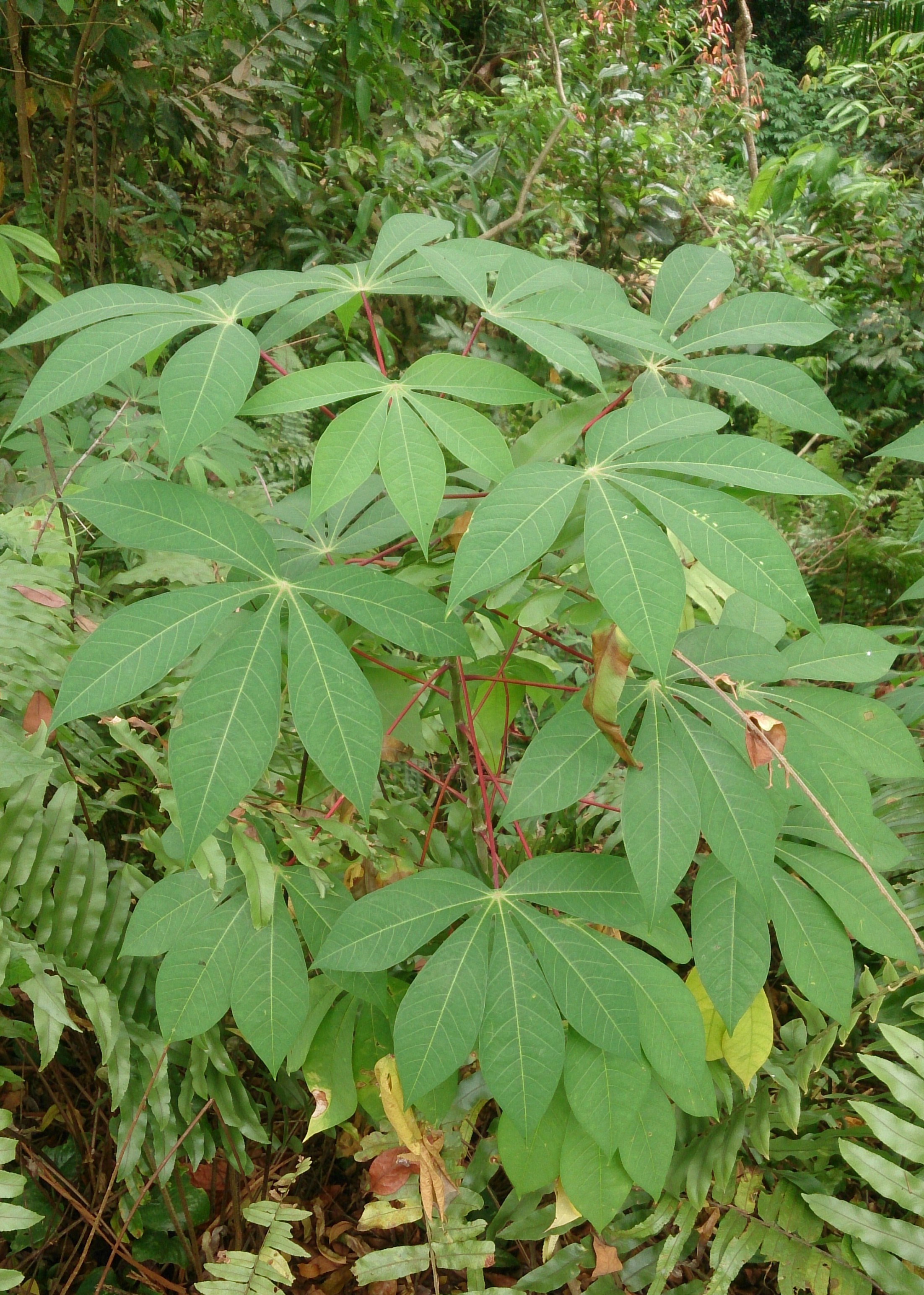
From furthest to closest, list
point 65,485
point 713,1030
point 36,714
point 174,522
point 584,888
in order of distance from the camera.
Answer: point 65,485 < point 36,714 < point 713,1030 < point 584,888 < point 174,522

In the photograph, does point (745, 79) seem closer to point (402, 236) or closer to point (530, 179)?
point (530, 179)

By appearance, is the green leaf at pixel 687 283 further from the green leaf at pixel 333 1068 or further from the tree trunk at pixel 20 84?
the tree trunk at pixel 20 84

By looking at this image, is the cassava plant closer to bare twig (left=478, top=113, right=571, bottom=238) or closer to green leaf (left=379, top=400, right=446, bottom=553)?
green leaf (left=379, top=400, right=446, bottom=553)

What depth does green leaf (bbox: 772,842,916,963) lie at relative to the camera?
88 cm

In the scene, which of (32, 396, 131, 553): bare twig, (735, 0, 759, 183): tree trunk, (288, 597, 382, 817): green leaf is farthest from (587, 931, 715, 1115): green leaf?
(735, 0, 759, 183): tree trunk

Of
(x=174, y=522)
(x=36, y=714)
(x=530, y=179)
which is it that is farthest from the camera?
(x=530, y=179)

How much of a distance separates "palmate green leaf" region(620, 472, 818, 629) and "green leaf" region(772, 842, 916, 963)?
33 cm

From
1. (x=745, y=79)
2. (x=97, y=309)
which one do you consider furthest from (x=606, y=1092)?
(x=745, y=79)

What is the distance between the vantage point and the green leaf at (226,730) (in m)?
0.67

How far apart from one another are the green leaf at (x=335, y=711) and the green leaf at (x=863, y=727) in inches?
17.0

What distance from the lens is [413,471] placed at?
72 cm

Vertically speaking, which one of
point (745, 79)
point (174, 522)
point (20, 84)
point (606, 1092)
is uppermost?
point (745, 79)

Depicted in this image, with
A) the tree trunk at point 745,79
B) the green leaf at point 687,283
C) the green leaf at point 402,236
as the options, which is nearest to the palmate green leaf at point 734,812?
the green leaf at point 687,283

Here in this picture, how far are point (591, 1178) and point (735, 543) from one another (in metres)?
0.64
